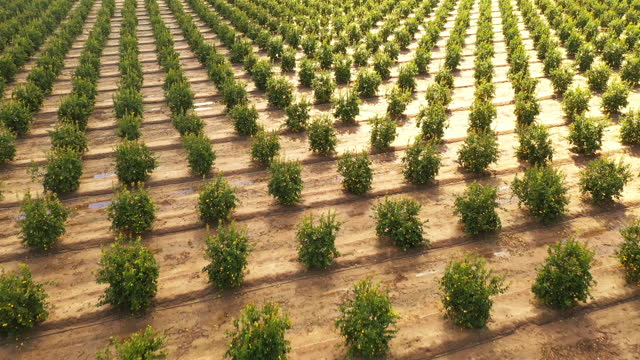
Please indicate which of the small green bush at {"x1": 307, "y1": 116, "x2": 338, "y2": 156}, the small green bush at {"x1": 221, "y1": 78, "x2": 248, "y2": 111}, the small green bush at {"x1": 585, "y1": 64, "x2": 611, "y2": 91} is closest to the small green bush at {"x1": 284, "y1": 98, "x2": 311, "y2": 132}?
the small green bush at {"x1": 307, "y1": 116, "x2": 338, "y2": 156}

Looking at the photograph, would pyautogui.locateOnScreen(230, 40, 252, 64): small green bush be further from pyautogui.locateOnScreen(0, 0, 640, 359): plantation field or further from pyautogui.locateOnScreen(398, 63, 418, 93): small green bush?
pyautogui.locateOnScreen(398, 63, 418, 93): small green bush

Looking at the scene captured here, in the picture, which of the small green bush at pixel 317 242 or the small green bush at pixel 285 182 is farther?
the small green bush at pixel 285 182

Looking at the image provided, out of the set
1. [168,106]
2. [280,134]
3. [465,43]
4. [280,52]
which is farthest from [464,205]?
[465,43]

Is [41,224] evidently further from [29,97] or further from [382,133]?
[382,133]

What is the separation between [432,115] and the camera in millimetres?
12422

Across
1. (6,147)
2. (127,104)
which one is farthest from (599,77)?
(6,147)

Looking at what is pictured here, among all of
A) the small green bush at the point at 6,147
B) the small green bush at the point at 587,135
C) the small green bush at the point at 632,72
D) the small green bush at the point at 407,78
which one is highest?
the small green bush at the point at 632,72

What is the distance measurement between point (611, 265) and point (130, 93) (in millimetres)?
13436

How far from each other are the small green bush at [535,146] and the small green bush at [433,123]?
195 centimetres

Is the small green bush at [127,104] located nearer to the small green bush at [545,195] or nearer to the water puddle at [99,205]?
the water puddle at [99,205]

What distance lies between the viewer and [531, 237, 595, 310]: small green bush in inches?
284

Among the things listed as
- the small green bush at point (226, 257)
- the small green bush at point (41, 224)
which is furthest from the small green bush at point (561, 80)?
the small green bush at point (41, 224)

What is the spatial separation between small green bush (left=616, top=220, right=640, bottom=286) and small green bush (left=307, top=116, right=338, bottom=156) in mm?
6640

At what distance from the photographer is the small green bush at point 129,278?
7.30 meters
